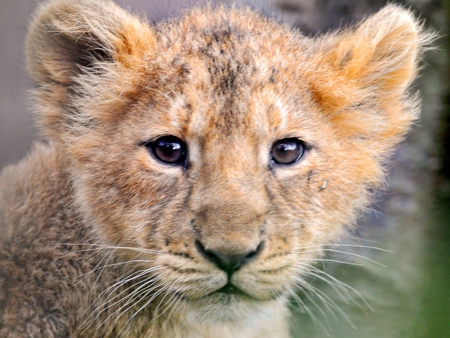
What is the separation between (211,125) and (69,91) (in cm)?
92

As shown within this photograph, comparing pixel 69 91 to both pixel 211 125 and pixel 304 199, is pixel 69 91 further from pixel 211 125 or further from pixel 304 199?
pixel 304 199

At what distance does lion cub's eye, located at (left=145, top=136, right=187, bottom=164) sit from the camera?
317cm

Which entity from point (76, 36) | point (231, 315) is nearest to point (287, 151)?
point (231, 315)

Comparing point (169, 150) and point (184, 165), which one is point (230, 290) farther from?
point (169, 150)

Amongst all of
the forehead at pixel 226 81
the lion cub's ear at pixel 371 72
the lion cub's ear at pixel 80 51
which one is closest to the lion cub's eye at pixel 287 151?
the forehead at pixel 226 81

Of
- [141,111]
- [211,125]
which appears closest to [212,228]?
[211,125]

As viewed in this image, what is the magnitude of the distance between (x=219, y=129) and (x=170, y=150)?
11.2 inches

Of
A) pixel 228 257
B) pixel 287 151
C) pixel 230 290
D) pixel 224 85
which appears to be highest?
pixel 224 85

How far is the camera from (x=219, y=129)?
3.08 metres

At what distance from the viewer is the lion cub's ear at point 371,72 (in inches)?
139

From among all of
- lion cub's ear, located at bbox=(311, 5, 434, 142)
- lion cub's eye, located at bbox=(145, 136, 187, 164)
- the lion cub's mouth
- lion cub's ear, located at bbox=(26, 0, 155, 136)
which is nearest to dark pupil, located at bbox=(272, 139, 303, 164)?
lion cub's ear, located at bbox=(311, 5, 434, 142)

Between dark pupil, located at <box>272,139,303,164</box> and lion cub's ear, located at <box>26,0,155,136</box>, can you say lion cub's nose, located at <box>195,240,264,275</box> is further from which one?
lion cub's ear, located at <box>26,0,155,136</box>

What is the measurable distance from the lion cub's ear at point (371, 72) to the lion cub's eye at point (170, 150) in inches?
32.6

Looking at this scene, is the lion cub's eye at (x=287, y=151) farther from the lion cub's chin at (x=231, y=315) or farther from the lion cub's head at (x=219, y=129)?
the lion cub's chin at (x=231, y=315)
